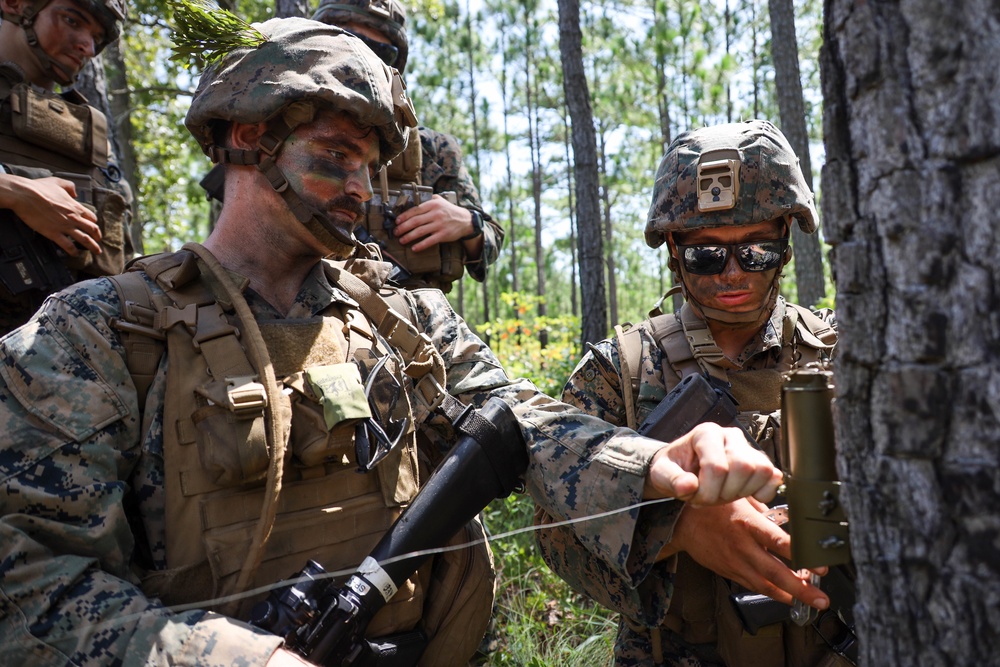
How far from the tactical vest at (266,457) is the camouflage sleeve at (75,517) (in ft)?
0.37

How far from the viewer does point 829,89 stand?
51.2 inches

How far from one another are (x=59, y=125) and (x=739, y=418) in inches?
138

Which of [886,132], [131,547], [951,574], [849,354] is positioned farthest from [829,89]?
[131,547]

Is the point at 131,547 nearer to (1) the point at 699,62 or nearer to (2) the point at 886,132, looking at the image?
(2) the point at 886,132

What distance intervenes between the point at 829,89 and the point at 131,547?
72.5 inches

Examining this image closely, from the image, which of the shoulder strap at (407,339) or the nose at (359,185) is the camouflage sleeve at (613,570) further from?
the nose at (359,185)

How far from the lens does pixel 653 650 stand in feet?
8.38

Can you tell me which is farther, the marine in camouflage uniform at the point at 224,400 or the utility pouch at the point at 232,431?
the utility pouch at the point at 232,431

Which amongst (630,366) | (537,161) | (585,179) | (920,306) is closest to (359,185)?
(630,366)

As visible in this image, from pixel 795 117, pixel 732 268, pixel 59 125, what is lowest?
pixel 732 268

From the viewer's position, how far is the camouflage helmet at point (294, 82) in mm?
2375

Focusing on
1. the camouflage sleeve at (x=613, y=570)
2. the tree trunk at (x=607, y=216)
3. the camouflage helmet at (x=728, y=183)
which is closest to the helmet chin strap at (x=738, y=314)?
the camouflage helmet at (x=728, y=183)

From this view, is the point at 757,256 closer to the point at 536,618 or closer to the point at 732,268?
the point at 732,268

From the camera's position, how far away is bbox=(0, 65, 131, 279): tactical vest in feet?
12.5
